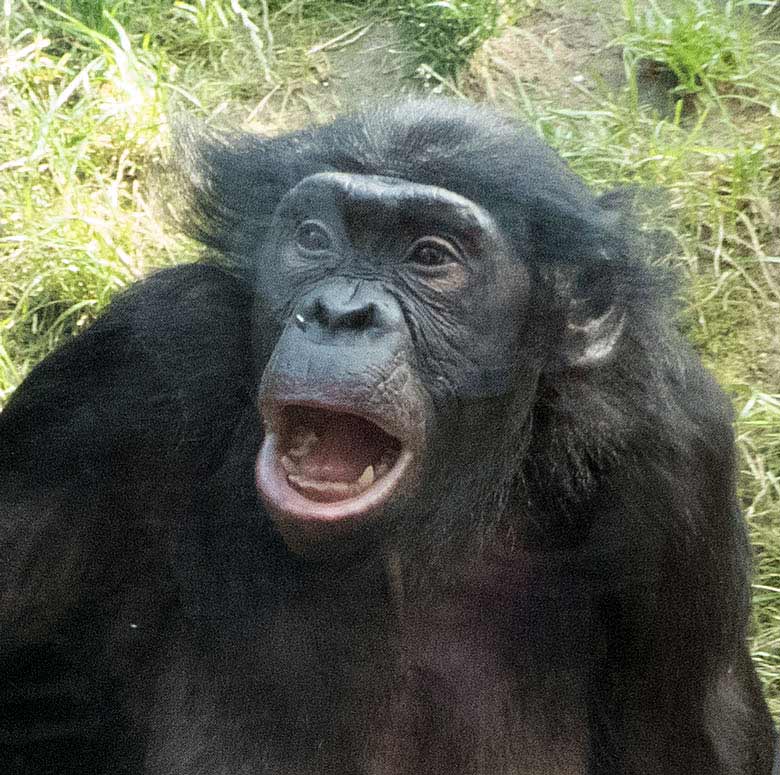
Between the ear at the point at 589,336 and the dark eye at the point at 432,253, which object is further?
the ear at the point at 589,336

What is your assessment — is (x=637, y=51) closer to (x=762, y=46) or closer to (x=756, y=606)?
(x=762, y=46)

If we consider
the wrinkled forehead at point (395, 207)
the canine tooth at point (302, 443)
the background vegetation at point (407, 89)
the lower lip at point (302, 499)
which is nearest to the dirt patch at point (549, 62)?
the background vegetation at point (407, 89)

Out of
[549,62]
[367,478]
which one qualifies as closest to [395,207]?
[367,478]

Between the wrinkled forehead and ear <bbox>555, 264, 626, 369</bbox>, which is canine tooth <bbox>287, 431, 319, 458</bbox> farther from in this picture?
ear <bbox>555, 264, 626, 369</bbox>

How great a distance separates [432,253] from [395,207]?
0.15 metres

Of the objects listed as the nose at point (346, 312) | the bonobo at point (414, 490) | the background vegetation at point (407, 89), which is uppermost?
the nose at point (346, 312)

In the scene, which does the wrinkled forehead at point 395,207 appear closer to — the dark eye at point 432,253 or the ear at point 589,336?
the dark eye at point 432,253

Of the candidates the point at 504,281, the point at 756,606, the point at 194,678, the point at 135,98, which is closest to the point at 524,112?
the point at 135,98

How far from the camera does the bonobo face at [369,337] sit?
3605mm

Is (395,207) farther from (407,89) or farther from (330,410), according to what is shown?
(407,89)

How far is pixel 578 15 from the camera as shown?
7324 mm

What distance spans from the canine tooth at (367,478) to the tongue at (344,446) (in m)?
0.03

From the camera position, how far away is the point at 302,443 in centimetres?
379

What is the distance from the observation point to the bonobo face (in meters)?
3.61
